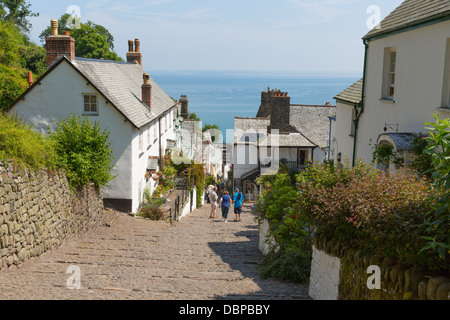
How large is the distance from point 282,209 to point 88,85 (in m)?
12.0

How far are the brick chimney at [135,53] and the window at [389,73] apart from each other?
86.8 ft

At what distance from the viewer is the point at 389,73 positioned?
45.0 feet

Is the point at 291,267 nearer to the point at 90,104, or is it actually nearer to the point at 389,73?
the point at 389,73

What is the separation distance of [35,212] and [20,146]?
1776mm

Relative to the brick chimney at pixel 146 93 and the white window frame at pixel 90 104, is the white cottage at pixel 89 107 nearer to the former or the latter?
the white window frame at pixel 90 104

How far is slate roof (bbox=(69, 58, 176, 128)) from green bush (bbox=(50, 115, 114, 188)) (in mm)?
4782

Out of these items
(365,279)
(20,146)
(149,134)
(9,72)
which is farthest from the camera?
(9,72)

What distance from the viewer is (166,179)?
28.4m

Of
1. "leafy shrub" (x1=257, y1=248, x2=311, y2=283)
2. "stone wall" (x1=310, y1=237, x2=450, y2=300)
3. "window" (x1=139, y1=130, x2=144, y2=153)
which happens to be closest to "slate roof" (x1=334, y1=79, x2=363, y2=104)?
"leafy shrub" (x1=257, y1=248, x2=311, y2=283)

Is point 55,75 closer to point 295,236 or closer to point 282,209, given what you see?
point 282,209

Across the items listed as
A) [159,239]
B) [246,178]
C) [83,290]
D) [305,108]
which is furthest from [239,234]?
[305,108]

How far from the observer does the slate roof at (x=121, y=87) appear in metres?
21.1

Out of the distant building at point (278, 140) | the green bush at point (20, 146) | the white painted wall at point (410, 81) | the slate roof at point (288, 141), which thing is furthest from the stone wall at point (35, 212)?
the slate roof at point (288, 141)

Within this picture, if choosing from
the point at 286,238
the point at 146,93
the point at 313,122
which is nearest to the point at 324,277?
the point at 286,238
